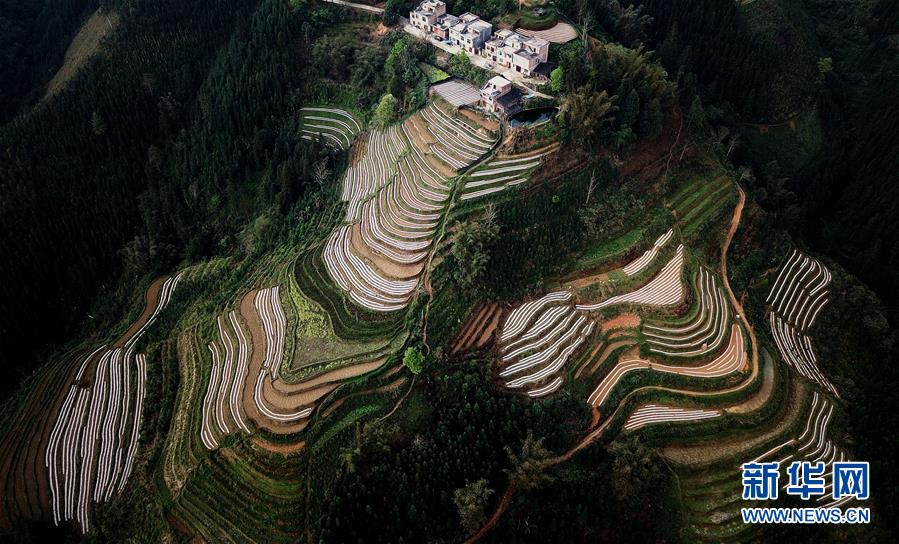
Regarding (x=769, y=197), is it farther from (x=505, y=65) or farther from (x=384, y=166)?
(x=384, y=166)

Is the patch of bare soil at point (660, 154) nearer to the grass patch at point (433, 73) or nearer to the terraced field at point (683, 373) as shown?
the terraced field at point (683, 373)

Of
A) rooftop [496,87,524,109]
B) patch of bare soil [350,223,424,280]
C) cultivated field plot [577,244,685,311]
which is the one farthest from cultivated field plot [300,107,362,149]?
cultivated field plot [577,244,685,311]

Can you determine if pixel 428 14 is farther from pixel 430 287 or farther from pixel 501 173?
pixel 430 287

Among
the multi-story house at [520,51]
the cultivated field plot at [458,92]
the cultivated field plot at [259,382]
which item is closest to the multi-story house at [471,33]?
the multi-story house at [520,51]

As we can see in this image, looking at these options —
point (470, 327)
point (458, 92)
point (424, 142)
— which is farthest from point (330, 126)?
point (470, 327)

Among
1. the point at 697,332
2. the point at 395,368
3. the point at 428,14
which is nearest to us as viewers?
the point at 395,368

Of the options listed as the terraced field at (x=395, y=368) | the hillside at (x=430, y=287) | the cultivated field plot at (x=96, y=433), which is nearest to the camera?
the hillside at (x=430, y=287)
